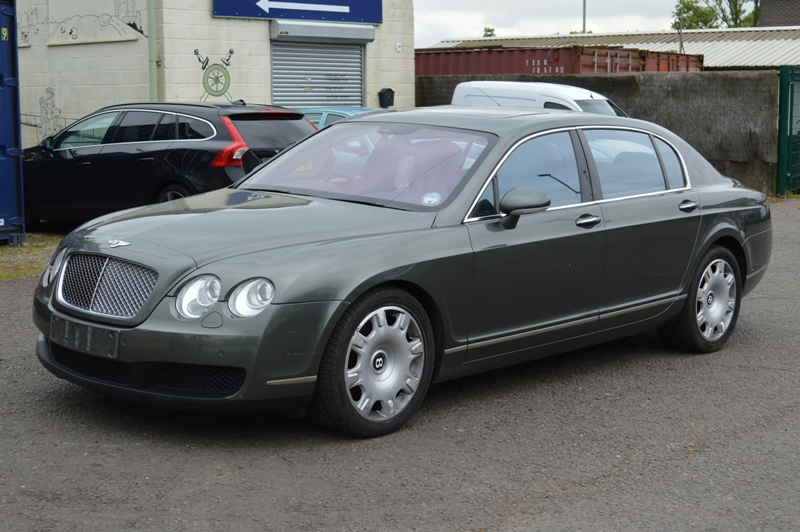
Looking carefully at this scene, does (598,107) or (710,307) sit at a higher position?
(598,107)

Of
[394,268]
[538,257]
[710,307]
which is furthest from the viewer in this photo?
[710,307]

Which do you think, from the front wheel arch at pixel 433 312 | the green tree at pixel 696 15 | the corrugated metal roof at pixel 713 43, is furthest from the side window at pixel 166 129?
the green tree at pixel 696 15

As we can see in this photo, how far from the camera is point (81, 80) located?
1900cm

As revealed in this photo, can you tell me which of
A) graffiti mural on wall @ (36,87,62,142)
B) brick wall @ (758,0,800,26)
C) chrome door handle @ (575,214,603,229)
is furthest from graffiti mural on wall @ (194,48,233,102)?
brick wall @ (758,0,800,26)

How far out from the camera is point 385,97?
21.7 m

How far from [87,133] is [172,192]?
1.56 m

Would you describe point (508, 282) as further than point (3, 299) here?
No

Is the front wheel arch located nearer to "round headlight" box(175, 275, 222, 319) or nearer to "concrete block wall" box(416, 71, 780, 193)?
"round headlight" box(175, 275, 222, 319)

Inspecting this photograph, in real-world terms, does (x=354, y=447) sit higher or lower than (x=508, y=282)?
lower

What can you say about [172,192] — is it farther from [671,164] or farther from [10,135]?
[671,164]

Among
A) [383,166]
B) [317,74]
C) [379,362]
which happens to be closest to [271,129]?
[383,166]

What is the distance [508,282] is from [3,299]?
473cm

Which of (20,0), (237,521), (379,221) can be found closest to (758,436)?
(379,221)

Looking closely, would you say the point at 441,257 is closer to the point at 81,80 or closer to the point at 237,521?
the point at 237,521
